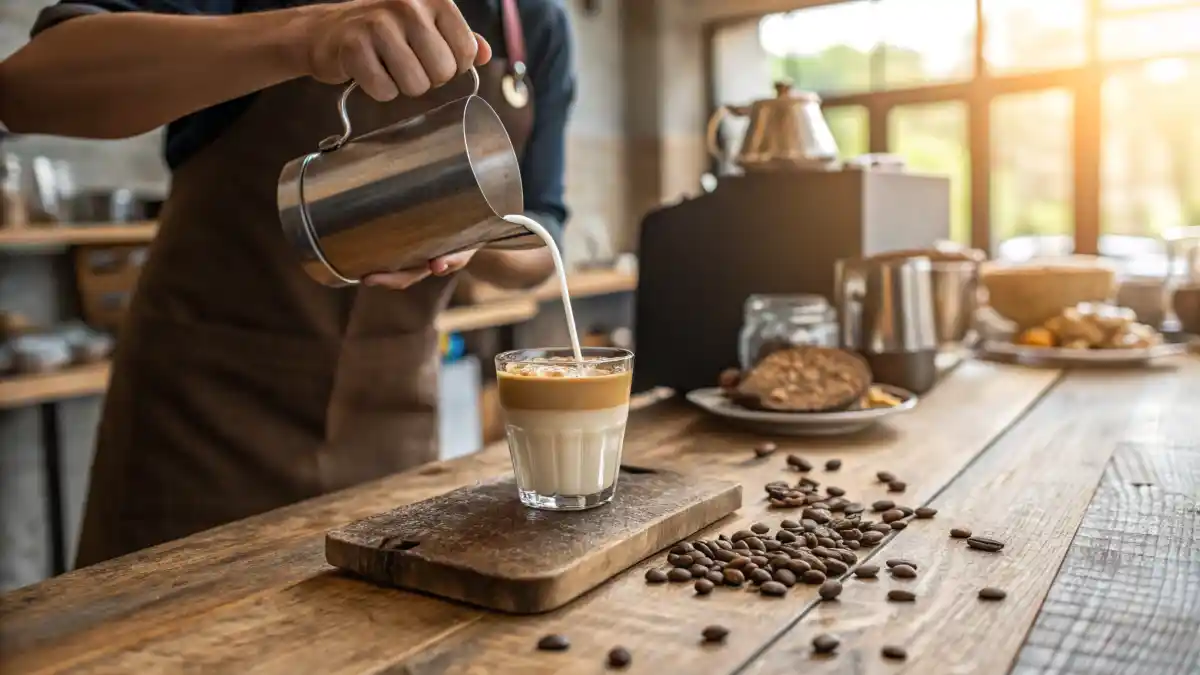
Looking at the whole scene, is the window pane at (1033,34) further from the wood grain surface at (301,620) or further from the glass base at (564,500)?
the glass base at (564,500)

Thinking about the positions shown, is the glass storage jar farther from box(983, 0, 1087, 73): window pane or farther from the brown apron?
box(983, 0, 1087, 73): window pane

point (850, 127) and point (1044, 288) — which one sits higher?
point (850, 127)

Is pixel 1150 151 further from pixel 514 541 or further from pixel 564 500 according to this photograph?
pixel 514 541

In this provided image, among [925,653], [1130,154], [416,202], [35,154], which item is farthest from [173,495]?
[1130,154]

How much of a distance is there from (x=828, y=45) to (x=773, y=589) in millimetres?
6718

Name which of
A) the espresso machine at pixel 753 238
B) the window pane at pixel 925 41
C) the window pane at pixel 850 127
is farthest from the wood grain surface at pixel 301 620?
the window pane at pixel 850 127

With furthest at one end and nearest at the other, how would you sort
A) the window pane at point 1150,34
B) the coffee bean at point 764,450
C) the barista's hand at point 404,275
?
the window pane at point 1150,34, the coffee bean at point 764,450, the barista's hand at point 404,275

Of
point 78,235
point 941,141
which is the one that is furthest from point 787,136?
point 941,141

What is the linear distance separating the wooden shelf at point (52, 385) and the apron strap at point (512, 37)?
5.59 feet

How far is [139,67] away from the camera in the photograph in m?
1.25

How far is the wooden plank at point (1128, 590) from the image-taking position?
745mm

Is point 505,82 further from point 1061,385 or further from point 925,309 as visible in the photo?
point 1061,385

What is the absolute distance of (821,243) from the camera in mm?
1904

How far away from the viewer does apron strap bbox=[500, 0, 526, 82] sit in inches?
68.0
